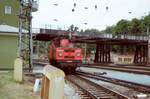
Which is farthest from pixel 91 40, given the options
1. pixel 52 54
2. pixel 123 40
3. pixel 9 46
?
pixel 9 46

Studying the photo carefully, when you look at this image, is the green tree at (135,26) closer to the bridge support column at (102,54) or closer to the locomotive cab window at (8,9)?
the bridge support column at (102,54)

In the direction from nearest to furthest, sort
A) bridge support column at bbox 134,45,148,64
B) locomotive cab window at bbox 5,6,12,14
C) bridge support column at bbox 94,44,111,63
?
1. locomotive cab window at bbox 5,6,12,14
2. bridge support column at bbox 94,44,111,63
3. bridge support column at bbox 134,45,148,64

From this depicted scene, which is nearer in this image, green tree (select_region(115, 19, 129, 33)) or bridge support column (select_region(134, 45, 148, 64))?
bridge support column (select_region(134, 45, 148, 64))

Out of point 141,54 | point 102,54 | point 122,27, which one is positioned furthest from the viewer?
point 122,27

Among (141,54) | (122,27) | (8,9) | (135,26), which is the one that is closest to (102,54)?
(141,54)

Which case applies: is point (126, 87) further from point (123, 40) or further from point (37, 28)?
point (123, 40)

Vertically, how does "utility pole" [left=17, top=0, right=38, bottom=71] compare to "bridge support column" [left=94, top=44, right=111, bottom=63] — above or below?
above

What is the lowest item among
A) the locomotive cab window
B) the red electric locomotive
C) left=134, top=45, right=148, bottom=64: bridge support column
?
left=134, top=45, right=148, bottom=64: bridge support column

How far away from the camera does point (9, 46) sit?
29344 millimetres

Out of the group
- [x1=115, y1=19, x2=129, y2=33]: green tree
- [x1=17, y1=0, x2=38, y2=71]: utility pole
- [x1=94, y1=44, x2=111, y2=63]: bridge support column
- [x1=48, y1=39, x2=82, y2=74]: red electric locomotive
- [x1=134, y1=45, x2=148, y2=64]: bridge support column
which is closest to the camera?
[x1=17, y1=0, x2=38, y2=71]: utility pole

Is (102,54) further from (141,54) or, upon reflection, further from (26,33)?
(26,33)

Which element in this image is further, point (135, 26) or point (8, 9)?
point (135, 26)

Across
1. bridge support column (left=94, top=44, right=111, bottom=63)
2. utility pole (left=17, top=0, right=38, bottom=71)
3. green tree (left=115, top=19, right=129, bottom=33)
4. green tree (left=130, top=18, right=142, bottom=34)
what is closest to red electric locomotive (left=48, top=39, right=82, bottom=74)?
utility pole (left=17, top=0, right=38, bottom=71)

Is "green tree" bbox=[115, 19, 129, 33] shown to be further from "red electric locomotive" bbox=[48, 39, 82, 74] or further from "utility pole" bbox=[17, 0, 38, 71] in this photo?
"utility pole" bbox=[17, 0, 38, 71]
